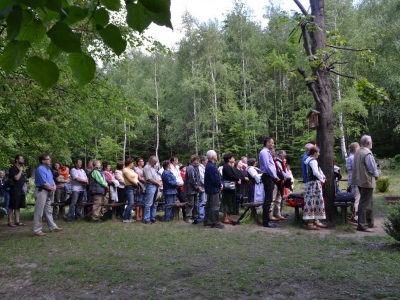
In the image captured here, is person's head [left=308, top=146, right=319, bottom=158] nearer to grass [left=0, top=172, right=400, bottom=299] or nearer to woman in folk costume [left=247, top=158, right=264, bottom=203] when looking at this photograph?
grass [left=0, top=172, right=400, bottom=299]

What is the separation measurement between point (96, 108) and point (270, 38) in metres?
27.8

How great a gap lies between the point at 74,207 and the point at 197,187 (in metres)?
3.65

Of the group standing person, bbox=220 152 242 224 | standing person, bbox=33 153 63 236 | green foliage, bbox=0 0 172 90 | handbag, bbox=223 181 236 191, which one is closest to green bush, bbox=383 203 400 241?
standing person, bbox=220 152 242 224

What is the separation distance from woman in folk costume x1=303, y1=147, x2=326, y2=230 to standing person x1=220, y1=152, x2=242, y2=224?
1944 millimetres

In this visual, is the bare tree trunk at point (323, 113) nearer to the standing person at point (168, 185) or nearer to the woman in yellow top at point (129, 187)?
the standing person at point (168, 185)

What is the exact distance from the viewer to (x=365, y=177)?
300 inches

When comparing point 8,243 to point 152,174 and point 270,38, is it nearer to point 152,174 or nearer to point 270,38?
point 152,174

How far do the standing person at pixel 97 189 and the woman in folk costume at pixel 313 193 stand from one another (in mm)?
5431

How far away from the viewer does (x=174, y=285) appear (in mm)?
4680

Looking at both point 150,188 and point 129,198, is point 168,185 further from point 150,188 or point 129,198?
point 129,198

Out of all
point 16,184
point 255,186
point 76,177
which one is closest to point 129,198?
point 76,177

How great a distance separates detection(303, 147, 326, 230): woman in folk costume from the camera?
796 centimetres

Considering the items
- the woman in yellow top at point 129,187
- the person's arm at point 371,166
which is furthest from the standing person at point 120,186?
the person's arm at point 371,166

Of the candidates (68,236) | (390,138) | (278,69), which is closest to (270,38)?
(278,69)
